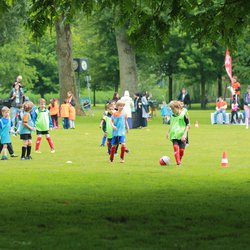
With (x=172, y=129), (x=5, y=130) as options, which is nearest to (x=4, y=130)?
(x=5, y=130)

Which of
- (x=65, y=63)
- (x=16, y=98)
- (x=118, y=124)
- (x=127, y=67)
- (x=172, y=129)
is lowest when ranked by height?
(x=172, y=129)

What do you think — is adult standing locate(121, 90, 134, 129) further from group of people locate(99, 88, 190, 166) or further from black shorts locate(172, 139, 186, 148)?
black shorts locate(172, 139, 186, 148)

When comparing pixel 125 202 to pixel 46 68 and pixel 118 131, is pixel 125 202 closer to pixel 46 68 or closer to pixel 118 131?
pixel 118 131

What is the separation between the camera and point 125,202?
49.2 ft

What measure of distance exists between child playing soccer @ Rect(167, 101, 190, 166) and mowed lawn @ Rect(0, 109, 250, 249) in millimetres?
433

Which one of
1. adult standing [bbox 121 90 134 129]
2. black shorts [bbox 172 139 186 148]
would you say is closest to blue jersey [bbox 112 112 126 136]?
black shorts [bbox 172 139 186 148]

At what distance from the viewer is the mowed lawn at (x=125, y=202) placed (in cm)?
1125

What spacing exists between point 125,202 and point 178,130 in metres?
7.91

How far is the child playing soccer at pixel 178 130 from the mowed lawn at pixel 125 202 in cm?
43

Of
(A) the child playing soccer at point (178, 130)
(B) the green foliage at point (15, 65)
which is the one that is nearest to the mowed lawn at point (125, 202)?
(A) the child playing soccer at point (178, 130)

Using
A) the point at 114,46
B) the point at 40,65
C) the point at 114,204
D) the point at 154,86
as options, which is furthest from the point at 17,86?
the point at 154,86

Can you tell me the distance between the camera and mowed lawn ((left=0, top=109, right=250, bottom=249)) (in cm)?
1125

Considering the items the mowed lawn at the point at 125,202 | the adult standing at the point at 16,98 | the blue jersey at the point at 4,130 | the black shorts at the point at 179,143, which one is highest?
the adult standing at the point at 16,98

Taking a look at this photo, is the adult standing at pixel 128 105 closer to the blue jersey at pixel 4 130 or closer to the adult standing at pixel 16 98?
the adult standing at pixel 16 98
